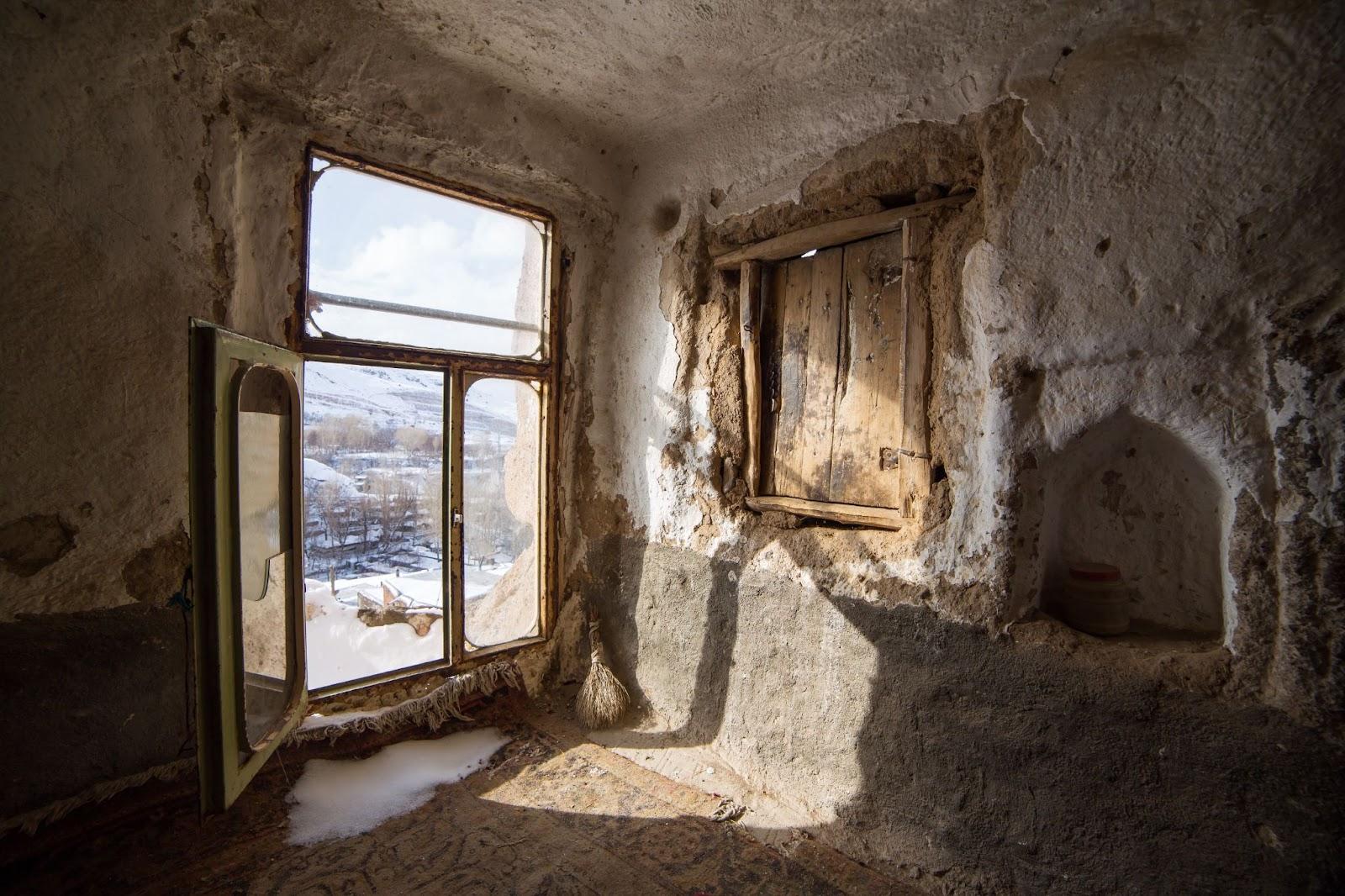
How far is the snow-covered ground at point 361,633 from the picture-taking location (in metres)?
2.37

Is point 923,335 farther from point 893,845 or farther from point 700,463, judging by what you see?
point 893,845

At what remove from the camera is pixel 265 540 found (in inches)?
74.4

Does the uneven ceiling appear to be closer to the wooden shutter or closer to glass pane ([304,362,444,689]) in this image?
the wooden shutter

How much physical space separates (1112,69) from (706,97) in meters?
1.45

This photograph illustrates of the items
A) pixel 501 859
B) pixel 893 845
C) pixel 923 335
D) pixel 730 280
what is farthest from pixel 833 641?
pixel 730 280

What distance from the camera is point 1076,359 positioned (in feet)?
5.31

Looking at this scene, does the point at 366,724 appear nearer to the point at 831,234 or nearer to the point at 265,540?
the point at 265,540

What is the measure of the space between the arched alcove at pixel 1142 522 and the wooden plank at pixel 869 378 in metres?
0.48

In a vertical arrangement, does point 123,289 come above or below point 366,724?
above

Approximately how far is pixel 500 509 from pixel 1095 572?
91.3 inches

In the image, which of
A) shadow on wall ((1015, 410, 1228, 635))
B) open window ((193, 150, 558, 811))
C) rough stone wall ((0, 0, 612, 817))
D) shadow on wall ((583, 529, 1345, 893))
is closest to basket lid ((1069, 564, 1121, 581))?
shadow on wall ((1015, 410, 1228, 635))

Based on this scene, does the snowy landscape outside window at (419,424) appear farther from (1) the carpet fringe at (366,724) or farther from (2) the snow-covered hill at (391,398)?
(1) the carpet fringe at (366,724)

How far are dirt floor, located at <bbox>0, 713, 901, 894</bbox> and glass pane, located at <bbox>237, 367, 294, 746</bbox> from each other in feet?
1.26

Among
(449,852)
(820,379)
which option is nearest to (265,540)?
(449,852)
